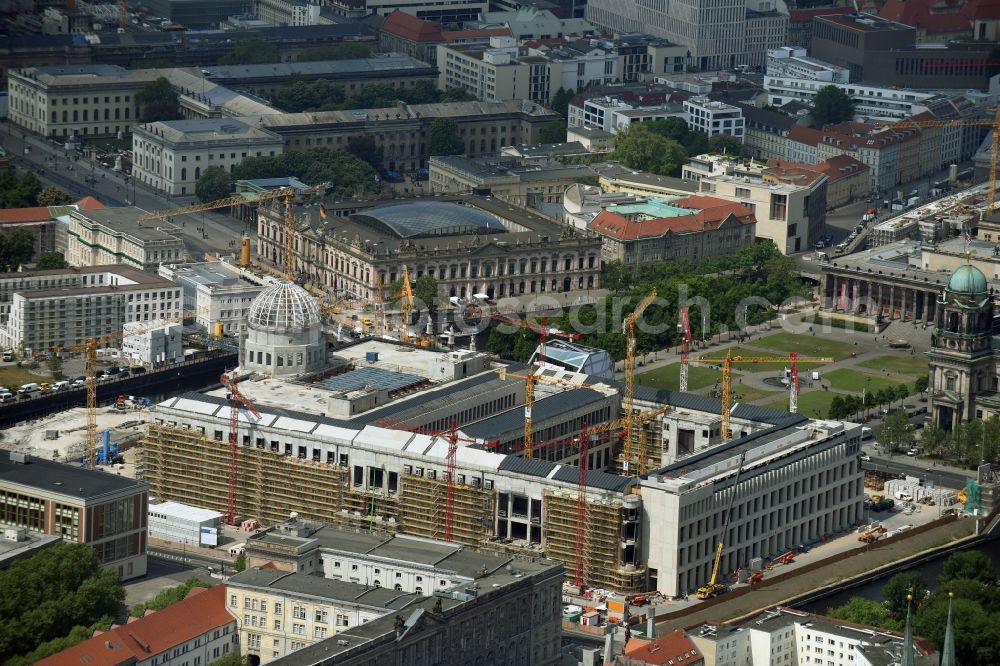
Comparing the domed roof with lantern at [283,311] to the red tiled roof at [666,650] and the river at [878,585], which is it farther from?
the red tiled roof at [666,650]

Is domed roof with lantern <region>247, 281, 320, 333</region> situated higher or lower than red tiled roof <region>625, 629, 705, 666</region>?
higher

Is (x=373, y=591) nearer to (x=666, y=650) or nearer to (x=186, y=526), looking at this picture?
(x=666, y=650)

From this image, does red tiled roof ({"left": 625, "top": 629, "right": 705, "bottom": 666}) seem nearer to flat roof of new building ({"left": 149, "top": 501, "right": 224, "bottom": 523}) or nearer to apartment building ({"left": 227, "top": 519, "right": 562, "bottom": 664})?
apartment building ({"left": 227, "top": 519, "right": 562, "bottom": 664})

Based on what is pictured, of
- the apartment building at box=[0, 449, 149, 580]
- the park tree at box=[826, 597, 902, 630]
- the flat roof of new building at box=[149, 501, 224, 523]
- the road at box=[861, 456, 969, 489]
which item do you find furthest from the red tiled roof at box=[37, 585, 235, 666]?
the road at box=[861, 456, 969, 489]

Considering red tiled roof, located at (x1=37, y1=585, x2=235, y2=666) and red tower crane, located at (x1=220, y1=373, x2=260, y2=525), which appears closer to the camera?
→ red tiled roof, located at (x1=37, y1=585, x2=235, y2=666)

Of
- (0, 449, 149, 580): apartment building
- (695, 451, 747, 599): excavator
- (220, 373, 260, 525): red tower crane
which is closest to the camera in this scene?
(0, 449, 149, 580): apartment building
